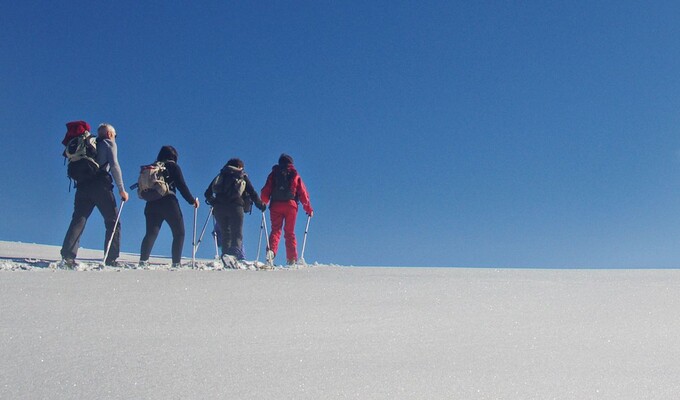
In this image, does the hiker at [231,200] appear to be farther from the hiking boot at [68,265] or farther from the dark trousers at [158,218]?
the hiking boot at [68,265]

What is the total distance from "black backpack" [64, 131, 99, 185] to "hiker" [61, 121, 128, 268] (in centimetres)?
6

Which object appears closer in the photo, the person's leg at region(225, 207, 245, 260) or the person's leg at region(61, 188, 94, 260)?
the person's leg at region(61, 188, 94, 260)

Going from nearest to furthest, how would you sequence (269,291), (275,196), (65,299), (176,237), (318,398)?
(318,398)
(65,299)
(269,291)
(176,237)
(275,196)

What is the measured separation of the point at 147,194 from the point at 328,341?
5958mm

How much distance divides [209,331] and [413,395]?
5.51 feet

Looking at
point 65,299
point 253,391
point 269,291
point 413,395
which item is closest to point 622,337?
point 413,395

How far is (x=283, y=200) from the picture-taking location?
36.0 ft

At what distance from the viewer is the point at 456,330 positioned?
4145 mm

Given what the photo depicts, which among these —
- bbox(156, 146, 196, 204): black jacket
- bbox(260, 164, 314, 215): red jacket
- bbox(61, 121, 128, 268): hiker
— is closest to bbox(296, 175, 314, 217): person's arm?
bbox(260, 164, 314, 215): red jacket

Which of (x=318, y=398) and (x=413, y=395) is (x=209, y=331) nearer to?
(x=318, y=398)

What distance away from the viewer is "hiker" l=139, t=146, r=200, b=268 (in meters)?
9.11

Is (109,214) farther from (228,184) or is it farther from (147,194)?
(228,184)

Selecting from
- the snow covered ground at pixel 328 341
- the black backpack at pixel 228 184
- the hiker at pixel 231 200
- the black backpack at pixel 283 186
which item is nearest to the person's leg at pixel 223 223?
the hiker at pixel 231 200

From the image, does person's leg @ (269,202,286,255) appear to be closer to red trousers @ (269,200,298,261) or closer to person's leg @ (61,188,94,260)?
red trousers @ (269,200,298,261)
